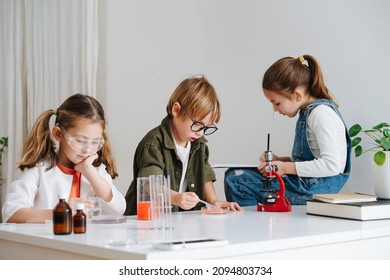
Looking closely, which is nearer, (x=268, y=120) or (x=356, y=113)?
(x=356, y=113)

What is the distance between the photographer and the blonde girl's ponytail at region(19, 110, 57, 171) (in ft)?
7.36

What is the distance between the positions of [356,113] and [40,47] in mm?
2520

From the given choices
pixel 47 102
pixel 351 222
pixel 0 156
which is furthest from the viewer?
pixel 0 156

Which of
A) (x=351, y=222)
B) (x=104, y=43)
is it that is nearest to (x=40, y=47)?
(x=104, y=43)

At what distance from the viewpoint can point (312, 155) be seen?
9.47 ft

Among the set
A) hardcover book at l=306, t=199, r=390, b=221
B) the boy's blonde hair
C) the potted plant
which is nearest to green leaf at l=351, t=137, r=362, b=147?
the potted plant

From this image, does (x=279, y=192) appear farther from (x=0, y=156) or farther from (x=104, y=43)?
(x=0, y=156)

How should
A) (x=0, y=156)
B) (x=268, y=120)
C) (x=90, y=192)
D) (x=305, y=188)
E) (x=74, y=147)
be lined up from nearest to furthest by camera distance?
1. (x=74, y=147)
2. (x=90, y=192)
3. (x=305, y=188)
4. (x=268, y=120)
5. (x=0, y=156)

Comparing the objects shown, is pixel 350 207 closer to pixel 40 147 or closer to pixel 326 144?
pixel 326 144

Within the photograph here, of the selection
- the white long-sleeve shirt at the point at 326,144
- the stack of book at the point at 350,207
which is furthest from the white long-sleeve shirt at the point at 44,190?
the white long-sleeve shirt at the point at 326,144

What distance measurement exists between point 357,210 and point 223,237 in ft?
2.04

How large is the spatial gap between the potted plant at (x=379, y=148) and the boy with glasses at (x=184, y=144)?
22.9 inches

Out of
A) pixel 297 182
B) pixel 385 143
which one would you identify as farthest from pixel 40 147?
pixel 385 143

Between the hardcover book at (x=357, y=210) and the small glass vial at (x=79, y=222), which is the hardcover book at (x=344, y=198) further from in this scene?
the small glass vial at (x=79, y=222)
